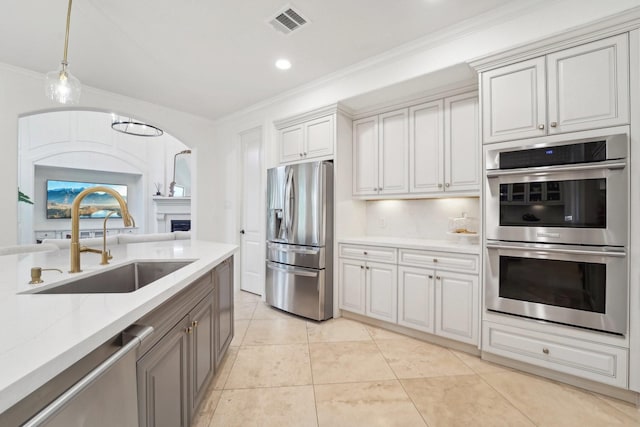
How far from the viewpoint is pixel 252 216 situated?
4.29 metres

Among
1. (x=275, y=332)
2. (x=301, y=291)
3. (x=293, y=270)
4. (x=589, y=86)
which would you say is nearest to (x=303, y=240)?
(x=293, y=270)

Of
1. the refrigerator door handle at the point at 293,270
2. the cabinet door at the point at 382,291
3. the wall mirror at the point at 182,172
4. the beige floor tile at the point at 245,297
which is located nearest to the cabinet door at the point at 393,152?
the cabinet door at the point at 382,291

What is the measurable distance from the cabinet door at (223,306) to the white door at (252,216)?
1.79 m

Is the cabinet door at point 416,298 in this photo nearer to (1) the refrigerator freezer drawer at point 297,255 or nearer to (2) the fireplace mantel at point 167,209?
(1) the refrigerator freezer drawer at point 297,255

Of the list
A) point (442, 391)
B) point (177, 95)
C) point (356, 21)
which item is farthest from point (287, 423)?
point (177, 95)

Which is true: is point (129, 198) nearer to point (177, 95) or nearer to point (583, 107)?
point (177, 95)

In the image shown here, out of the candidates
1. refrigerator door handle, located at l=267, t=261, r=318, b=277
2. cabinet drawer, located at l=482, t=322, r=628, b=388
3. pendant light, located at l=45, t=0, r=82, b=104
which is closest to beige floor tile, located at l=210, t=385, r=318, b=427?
refrigerator door handle, located at l=267, t=261, r=318, b=277

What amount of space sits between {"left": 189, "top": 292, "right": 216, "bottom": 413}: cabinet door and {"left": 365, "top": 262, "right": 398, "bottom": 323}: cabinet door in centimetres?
166

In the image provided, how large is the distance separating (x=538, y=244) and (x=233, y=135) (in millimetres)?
4138

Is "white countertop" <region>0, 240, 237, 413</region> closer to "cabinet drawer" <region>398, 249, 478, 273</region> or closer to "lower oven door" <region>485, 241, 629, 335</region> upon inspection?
"cabinet drawer" <region>398, 249, 478, 273</region>

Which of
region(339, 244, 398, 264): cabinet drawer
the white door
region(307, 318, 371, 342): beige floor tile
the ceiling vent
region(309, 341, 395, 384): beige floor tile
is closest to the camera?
region(309, 341, 395, 384): beige floor tile

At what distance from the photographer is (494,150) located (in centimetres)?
217

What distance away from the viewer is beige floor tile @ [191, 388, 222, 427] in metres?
→ 1.59

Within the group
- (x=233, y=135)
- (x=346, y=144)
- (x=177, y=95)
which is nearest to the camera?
(x=346, y=144)
